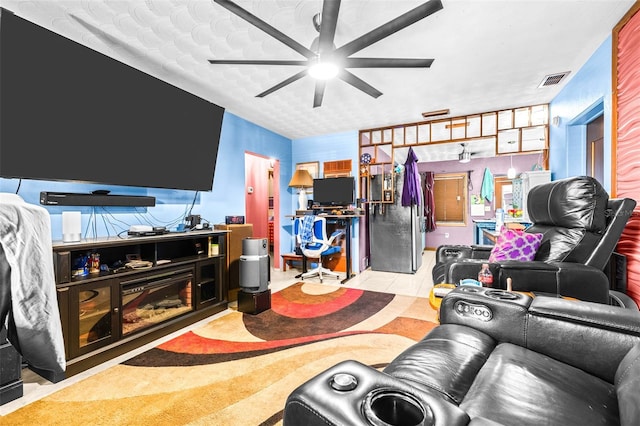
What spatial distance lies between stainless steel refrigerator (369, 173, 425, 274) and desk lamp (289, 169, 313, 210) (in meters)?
1.23

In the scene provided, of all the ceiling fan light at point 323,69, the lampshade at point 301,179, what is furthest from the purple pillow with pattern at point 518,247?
the lampshade at point 301,179

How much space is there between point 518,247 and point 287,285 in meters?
2.86

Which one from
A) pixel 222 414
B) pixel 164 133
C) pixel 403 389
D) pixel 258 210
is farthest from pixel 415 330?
pixel 258 210

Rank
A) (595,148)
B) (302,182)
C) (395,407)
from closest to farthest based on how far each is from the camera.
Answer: (395,407)
(595,148)
(302,182)

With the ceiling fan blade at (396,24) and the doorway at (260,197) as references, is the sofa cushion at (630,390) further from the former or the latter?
the doorway at (260,197)

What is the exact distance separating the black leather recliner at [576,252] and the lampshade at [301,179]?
3.32 meters

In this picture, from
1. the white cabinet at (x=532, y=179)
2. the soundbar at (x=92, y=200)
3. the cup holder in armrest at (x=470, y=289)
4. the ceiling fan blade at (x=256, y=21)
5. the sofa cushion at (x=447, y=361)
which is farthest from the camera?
the white cabinet at (x=532, y=179)

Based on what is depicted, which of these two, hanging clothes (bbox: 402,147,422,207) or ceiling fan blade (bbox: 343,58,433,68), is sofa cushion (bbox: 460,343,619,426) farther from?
hanging clothes (bbox: 402,147,422,207)

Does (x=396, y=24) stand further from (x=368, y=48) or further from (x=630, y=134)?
(x=630, y=134)

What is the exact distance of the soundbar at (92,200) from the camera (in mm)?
2115

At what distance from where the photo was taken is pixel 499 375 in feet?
3.06

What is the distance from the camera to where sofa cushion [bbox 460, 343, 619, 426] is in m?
0.75

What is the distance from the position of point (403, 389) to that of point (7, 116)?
2766mm

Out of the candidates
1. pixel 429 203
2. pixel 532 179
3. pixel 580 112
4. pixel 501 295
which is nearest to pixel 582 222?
pixel 501 295
